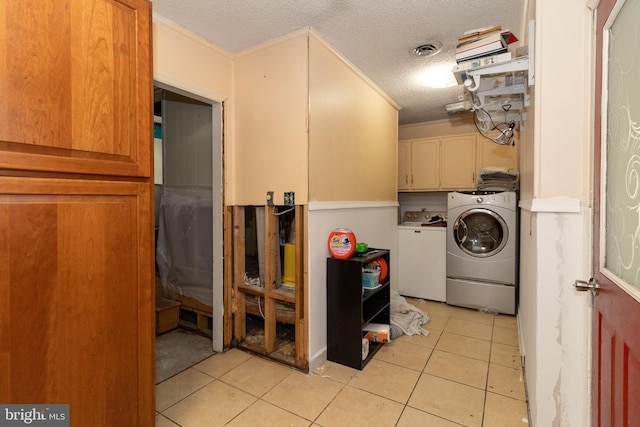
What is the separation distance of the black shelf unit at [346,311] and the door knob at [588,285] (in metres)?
1.22

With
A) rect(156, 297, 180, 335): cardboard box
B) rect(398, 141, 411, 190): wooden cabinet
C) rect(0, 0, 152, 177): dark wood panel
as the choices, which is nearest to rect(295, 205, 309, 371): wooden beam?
rect(0, 0, 152, 177): dark wood panel

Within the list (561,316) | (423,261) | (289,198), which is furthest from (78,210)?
(423,261)

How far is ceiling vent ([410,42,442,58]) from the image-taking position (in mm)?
2264

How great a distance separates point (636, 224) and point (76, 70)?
5.87 feet

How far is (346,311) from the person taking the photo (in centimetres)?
220

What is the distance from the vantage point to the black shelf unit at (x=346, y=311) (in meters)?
2.15

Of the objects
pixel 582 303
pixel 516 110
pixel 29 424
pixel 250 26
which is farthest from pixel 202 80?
pixel 582 303

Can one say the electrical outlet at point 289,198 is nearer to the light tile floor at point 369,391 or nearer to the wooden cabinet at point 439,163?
the light tile floor at point 369,391

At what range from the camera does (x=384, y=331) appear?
2391mm

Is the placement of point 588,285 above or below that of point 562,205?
below

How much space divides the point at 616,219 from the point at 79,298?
1823mm

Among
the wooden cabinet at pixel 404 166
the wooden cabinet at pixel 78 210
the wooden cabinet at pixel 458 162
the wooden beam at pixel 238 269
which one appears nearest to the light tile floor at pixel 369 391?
the wooden beam at pixel 238 269

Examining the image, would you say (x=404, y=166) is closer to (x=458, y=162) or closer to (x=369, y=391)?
(x=458, y=162)

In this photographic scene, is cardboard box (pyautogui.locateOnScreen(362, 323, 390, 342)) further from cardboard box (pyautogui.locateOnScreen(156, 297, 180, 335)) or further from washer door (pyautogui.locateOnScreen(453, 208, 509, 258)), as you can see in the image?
cardboard box (pyautogui.locateOnScreen(156, 297, 180, 335))
